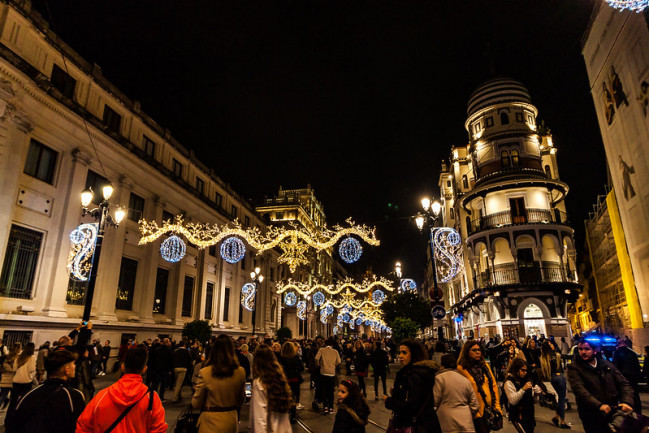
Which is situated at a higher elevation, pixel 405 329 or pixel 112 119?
pixel 112 119

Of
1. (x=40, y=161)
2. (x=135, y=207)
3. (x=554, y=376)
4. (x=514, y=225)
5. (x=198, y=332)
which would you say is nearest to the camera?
(x=554, y=376)

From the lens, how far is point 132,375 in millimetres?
3648

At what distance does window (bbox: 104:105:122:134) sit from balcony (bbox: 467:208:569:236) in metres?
28.2

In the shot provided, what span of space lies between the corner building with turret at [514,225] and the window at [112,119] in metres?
28.1

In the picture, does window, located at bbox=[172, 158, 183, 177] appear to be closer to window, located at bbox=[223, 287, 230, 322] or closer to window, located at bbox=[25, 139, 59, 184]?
window, located at bbox=[25, 139, 59, 184]

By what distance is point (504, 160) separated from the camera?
34.4 m

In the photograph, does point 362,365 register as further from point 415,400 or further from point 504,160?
point 504,160

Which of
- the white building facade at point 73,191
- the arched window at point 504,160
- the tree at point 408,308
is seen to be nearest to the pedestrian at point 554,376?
the white building facade at point 73,191

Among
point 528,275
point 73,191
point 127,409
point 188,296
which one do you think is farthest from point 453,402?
point 528,275

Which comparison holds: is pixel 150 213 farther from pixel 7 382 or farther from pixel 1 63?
pixel 7 382

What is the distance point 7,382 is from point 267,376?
7.42 m

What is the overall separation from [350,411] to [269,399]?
1.02 m

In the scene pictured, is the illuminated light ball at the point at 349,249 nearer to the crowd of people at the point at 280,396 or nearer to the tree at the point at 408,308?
the crowd of people at the point at 280,396

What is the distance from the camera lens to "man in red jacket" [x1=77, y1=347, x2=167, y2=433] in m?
3.37
